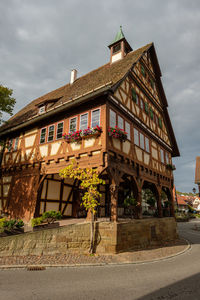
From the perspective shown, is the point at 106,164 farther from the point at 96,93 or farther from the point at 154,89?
the point at 154,89

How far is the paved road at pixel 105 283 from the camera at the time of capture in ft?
15.9

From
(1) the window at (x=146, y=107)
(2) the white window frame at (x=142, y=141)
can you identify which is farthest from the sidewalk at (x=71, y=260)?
(1) the window at (x=146, y=107)

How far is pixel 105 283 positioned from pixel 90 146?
19.3 feet

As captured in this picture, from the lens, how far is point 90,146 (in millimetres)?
9844

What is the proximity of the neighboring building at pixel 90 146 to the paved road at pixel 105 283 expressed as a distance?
2.74 m

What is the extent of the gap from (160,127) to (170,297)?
47.0ft

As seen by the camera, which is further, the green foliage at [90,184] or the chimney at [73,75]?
the chimney at [73,75]

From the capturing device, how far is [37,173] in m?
11.8

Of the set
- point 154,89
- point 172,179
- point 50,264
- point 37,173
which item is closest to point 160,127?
point 154,89

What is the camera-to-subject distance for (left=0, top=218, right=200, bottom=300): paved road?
15.9 ft

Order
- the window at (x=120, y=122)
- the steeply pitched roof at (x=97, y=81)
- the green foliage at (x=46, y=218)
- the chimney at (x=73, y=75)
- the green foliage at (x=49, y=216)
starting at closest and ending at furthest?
1. the green foliage at (x=46, y=218)
2. the green foliage at (x=49, y=216)
3. the window at (x=120, y=122)
4. the steeply pitched roof at (x=97, y=81)
5. the chimney at (x=73, y=75)

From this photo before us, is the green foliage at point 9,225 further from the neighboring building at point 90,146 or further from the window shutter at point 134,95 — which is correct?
the window shutter at point 134,95

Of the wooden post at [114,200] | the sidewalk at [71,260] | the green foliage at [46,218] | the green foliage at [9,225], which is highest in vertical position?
the wooden post at [114,200]

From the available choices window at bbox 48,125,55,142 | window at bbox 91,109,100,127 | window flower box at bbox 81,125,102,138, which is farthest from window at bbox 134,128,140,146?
window at bbox 48,125,55,142
